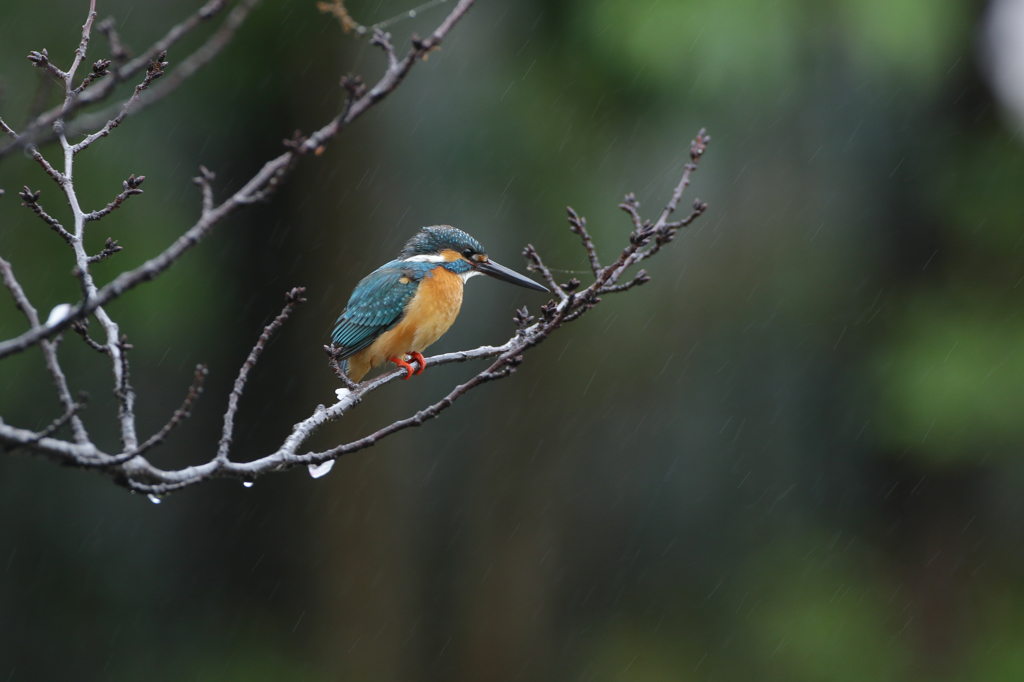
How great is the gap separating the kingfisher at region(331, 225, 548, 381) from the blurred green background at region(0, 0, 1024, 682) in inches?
117

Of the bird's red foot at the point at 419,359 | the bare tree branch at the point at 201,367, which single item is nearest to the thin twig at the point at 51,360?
the bare tree branch at the point at 201,367

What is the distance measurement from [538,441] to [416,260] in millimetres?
3561

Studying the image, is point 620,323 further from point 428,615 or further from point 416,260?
point 416,260

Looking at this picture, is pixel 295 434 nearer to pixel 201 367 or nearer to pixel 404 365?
pixel 201 367

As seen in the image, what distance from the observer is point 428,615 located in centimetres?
723

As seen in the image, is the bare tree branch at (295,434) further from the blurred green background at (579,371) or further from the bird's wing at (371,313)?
the blurred green background at (579,371)

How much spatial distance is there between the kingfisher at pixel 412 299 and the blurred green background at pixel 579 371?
298 centimetres

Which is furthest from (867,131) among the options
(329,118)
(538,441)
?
(329,118)

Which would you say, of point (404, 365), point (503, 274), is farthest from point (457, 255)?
point (404, 365)

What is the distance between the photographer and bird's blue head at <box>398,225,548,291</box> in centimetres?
330

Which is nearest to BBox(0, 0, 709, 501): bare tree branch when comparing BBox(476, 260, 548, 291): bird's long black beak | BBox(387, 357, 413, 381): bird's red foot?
BBox(387, 357, 413, 381): bird's red foot

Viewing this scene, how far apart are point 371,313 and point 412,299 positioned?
0.57 feet

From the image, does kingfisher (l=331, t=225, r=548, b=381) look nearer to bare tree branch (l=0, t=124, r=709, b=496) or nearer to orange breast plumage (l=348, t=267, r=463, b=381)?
orange breast plumage (l=348, t=267, r=463, b=381)

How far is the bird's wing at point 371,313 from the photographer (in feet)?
10.4
